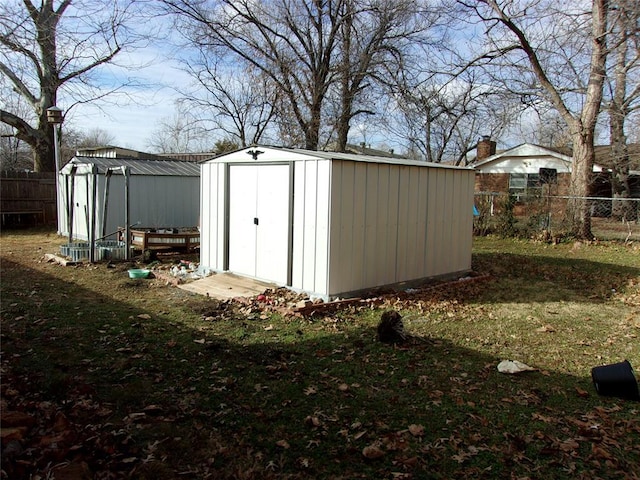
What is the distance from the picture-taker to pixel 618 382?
4.41m

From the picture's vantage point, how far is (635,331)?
21.1 feet

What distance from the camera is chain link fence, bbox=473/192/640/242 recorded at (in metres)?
15.2

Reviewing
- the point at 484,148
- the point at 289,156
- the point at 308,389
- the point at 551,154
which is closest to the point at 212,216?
the point at 289,156

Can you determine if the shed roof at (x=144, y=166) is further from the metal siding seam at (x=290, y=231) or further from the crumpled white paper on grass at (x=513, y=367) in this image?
the crumpled white paper on grass at (x=513, y=367)

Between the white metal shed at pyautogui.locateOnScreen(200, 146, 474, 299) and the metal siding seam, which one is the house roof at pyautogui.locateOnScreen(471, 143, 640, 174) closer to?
the white metal shed at pyautogui.locateOnScreen(200, 146, 474, 299)

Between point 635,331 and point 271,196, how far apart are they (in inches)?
215

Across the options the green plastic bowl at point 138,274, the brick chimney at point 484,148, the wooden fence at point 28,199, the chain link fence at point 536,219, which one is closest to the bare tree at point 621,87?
the chain link fence at point 536,219

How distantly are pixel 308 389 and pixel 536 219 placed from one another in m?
13.1

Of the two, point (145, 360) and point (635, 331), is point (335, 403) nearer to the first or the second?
point (145, 360)

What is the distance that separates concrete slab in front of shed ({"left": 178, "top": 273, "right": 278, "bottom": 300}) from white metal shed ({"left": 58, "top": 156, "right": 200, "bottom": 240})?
6207 mm

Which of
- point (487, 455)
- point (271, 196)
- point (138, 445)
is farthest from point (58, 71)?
point (487, 455)

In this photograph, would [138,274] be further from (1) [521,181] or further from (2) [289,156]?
A: (1) [521,181]

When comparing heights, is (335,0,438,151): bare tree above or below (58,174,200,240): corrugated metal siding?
above

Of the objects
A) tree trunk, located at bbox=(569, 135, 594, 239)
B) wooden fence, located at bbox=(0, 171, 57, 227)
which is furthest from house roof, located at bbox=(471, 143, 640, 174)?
wooden fence, located at bbox=(0, 171, 57, 227)
